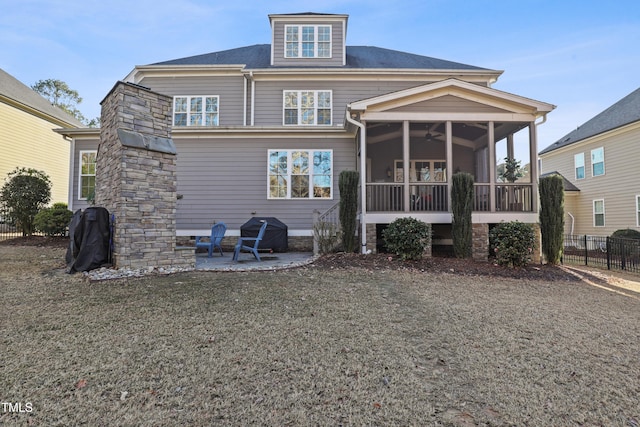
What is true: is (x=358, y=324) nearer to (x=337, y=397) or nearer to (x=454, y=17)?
(x=337, y=397)

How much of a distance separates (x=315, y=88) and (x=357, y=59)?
8.76ft

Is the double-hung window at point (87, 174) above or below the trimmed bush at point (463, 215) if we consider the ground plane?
above

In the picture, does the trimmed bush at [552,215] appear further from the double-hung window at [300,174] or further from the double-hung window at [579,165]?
the double-hung window at [579,165]

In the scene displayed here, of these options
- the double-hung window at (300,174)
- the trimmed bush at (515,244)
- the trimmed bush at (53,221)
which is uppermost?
the double-hung window at (300,174)

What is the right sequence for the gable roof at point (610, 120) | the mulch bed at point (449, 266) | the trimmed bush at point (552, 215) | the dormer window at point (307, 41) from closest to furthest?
the mulch bed at point (449, 266) < the trimmed bush at point (552, 215) < the dormer window at point (307, 41) < the gable roof at point (610, 120)

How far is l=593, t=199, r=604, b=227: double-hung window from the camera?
14570 mm

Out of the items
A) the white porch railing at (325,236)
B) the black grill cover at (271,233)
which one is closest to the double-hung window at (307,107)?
the black grill cover at (271,233)

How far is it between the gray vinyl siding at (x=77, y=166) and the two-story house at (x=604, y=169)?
20.5 meters

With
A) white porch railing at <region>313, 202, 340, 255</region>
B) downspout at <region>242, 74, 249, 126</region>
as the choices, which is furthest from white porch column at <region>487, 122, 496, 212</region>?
downspout at <region>242, 74, 249, 126</region>

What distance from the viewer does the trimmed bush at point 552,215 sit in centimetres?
755

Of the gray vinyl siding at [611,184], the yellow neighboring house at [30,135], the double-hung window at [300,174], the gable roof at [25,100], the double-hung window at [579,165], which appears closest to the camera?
the double-hung window at [300,174]

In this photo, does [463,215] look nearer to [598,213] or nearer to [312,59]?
[312,59]

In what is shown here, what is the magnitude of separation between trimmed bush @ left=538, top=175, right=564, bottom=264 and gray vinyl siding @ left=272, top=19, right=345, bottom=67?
344 inches

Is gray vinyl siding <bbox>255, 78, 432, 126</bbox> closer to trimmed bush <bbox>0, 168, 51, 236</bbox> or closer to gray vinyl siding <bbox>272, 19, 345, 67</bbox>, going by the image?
gray vinyl siding <bbox>272, 19, 345, 67</bbox>
